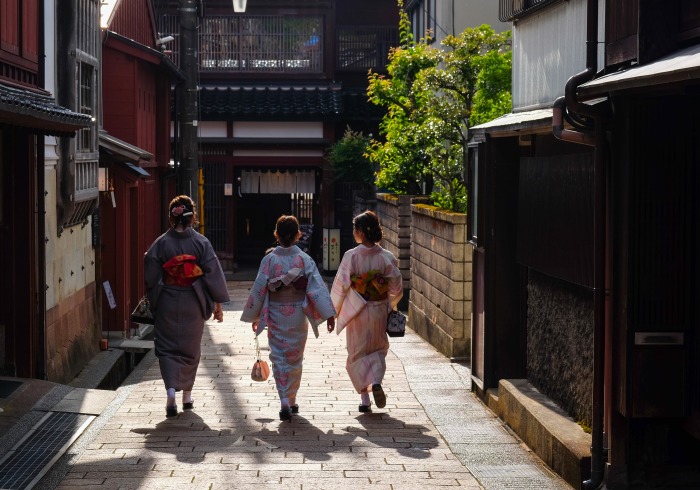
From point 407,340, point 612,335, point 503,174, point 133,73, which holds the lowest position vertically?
point 407,340

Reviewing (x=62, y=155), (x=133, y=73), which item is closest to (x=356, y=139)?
(x=133, y=73)

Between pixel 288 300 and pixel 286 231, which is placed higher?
pixel 286 231

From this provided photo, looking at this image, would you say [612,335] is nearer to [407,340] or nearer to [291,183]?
[407,340]

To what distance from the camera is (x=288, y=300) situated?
11320 mm

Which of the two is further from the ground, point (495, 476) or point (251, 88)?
point (251, 88)

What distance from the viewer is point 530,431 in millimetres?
9508

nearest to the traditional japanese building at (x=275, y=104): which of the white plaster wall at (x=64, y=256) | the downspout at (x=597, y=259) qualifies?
the white plaster wall at (x=64, y=256)

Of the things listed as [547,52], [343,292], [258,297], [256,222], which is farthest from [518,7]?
[256,222]

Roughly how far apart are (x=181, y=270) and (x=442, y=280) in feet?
19.0

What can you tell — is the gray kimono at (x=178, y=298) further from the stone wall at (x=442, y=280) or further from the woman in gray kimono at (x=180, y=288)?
the stone wall at (x=442, y=280)

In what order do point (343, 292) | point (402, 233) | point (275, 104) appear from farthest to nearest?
point (275, 104), point (402, 233), point (343, 292)

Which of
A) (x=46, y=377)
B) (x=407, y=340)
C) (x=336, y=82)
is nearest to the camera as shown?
(x=46, y=377)

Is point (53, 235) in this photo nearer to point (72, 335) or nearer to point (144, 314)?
point (72, 335)

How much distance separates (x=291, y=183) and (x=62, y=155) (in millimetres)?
20688
